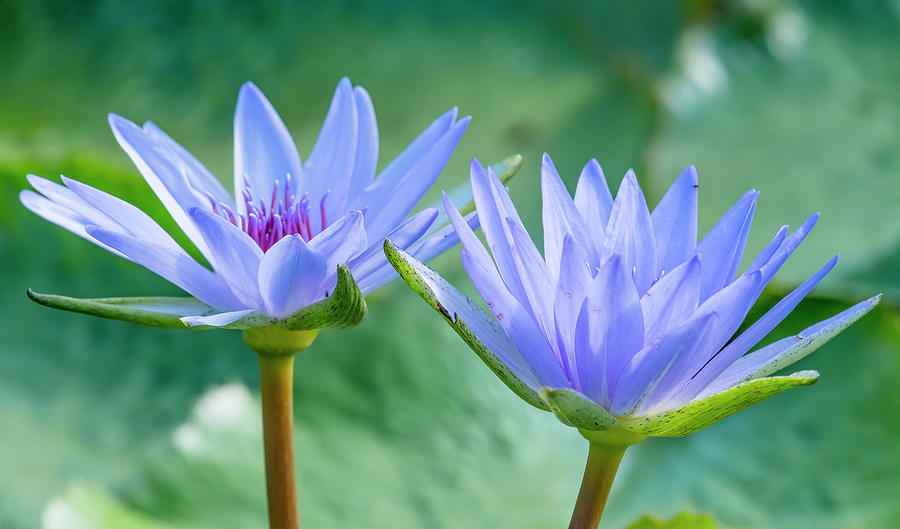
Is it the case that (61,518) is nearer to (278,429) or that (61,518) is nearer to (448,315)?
(278,429)

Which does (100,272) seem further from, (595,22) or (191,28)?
(595,22)

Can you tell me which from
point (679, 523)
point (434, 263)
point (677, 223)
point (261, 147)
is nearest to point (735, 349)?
point (677, 223)

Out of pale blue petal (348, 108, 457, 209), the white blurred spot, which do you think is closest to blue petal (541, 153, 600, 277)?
pale blue petal (348, 108, 457, 209)

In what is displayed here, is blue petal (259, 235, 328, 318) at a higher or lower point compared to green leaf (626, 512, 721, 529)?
higher

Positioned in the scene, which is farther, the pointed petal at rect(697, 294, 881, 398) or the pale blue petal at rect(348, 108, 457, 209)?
the pale blue petal at rect(348, 108, 457, 209)

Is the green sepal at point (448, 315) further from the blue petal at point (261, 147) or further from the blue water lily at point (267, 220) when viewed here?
the blue petal at point (261, 147)

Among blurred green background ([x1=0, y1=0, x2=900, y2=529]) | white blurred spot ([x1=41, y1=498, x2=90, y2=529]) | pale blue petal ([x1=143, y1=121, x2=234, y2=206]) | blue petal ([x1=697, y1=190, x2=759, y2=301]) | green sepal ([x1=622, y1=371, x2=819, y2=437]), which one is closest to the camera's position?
green sepal ([x1=622, y1=371, x2=819, y2=437])

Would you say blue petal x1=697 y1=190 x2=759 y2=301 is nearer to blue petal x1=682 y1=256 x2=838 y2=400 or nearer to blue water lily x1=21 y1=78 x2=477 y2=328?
blue petal x1=682 y1=256 x2=838 y2=400

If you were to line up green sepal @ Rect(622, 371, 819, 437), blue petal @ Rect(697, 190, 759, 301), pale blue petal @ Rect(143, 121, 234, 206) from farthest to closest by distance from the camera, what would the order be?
pale blue petal @ Rect(143, 121, 234, 206) → blue petal @ Rect(697, 190, 759, 301) → green sepal @ Rect(622, 371, 819, 437)
